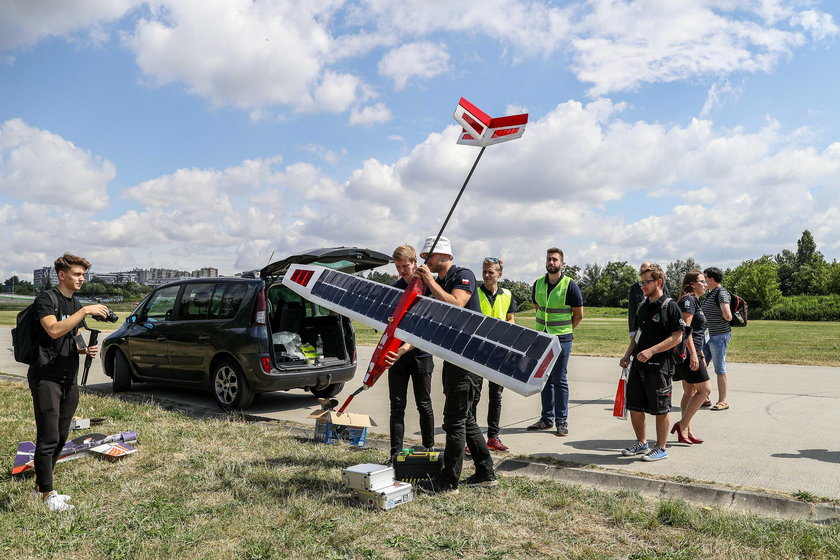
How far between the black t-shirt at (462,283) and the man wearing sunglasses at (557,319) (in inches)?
79.2

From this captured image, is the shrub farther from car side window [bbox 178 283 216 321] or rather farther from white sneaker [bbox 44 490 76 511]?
white sneaker [bbox 44 490 76 511]

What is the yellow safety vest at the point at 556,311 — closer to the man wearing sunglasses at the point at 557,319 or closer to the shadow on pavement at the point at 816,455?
the man wearing sunglasses at the point at 557,319

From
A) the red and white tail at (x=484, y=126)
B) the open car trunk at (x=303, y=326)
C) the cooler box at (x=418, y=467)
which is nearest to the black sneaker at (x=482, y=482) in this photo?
the cooler box at (x=418, y=467)

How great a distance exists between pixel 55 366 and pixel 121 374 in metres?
5.20

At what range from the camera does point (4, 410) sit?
7.59 meters

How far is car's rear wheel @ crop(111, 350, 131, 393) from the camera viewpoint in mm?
9125

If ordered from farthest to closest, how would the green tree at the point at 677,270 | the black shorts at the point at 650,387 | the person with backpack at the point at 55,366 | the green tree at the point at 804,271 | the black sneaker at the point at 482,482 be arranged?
1. the green tree at the point at 677,270
2. the green tree at the point at 804,271
3. the black shorts at the point at 650,387
4. the black sneaker at the point at 482,482
5. the person with backpack at the point at 55,366

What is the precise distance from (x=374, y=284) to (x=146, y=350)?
4.75 meters

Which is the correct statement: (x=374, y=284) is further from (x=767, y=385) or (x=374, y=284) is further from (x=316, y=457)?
(x=767, y=385)

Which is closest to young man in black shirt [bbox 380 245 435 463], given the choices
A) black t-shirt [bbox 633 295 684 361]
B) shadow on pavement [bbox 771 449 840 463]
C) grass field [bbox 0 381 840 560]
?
grass field [bbox 0 381 840 560]

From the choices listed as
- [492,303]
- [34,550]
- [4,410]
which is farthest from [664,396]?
[4,410]

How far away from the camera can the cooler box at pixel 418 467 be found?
14.8 feet

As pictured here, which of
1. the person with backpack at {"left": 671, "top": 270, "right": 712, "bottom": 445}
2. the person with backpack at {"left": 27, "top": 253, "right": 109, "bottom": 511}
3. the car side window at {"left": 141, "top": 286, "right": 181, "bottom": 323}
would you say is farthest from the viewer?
the car side window at {"left": 141, "top": 286, "right": 181, "bottom": 323}

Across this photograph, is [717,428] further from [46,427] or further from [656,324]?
[46,427]
